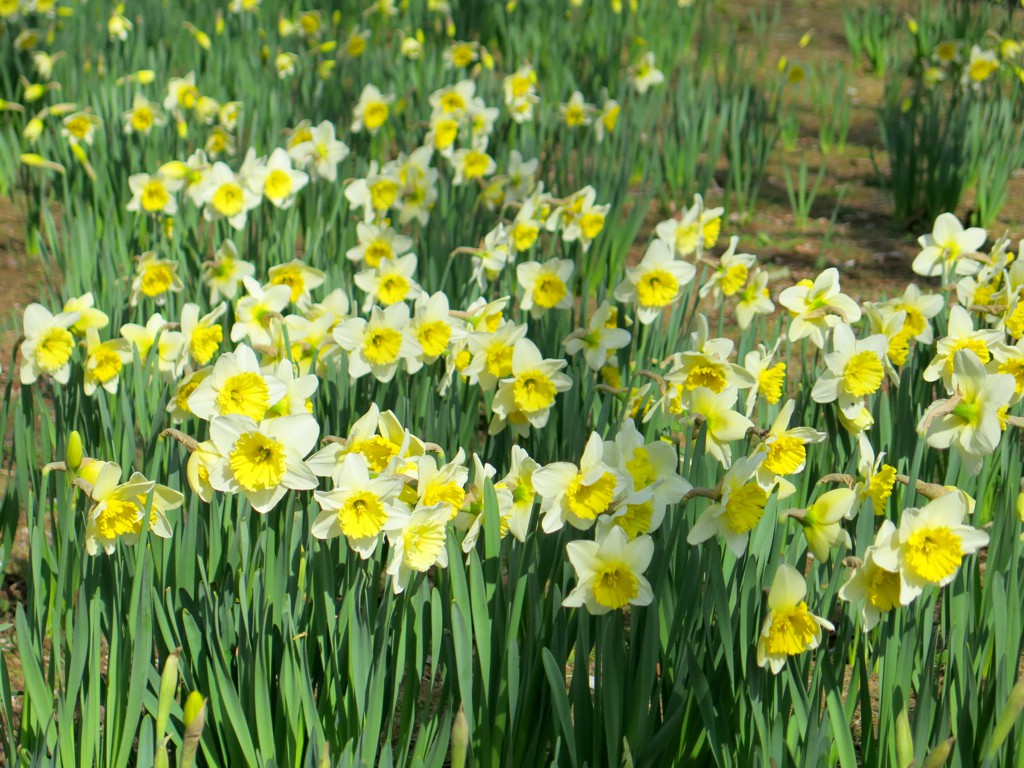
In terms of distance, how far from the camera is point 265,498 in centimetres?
154

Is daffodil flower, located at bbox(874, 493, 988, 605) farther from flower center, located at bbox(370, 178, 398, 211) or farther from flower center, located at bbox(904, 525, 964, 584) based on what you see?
flower center, located at bbox(370, 178, 398, 211)

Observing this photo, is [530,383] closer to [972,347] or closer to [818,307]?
[818,307]

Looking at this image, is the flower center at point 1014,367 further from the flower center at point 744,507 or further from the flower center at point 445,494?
the flower center at point 445,494

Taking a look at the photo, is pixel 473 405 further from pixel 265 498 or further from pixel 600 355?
pixel 265 498

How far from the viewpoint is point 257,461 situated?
151cm

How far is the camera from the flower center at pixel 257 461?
4.91 feet

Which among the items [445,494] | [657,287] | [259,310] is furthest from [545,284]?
[445,494]

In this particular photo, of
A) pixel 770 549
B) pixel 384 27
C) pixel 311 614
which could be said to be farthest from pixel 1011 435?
pixel 384 27

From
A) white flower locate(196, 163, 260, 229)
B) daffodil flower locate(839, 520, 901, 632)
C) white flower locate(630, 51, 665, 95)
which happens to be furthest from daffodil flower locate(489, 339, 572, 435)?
white flower locate(630, 51, 665, 95)

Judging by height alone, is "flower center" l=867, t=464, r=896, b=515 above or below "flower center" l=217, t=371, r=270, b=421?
below

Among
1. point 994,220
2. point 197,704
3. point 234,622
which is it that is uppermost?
point 197,704

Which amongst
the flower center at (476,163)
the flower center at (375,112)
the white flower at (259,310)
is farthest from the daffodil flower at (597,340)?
the flower center at (375,112)

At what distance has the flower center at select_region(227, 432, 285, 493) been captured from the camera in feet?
4.91

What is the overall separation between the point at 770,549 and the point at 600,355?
718 mm
